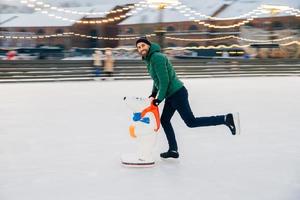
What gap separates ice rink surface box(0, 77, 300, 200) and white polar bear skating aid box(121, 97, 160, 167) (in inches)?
3.8

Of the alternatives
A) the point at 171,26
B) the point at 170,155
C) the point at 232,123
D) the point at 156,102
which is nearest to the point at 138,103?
the point at 156,102

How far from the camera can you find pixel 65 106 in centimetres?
915

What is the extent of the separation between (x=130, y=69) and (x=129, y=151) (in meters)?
13.5

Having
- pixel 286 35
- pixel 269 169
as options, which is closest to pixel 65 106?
pixel 269 169

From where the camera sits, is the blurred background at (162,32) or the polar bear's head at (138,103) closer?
the polar bear's head at (138,103)

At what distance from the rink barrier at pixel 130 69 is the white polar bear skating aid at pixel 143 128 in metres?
12.9

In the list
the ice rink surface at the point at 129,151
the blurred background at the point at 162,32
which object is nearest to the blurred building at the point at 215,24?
the blurred background at the point at 162,32

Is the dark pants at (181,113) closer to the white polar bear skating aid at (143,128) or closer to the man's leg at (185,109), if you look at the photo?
the man's leg at (185,109)

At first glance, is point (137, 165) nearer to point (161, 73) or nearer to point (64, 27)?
point (161, 73)

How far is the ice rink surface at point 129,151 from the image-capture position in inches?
134

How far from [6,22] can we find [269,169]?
42.5 metres

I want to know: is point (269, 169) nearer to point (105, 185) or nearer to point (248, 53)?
point (105, 185)

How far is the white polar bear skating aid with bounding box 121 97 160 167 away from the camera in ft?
13.1

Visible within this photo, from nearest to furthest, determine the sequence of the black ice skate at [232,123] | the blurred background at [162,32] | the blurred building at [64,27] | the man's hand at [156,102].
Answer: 1. the man's hand at [156,102]
2. the black ice skate at [232,123]
3. the blurred background at [162,32]
4. the blurred building at [64,27]
